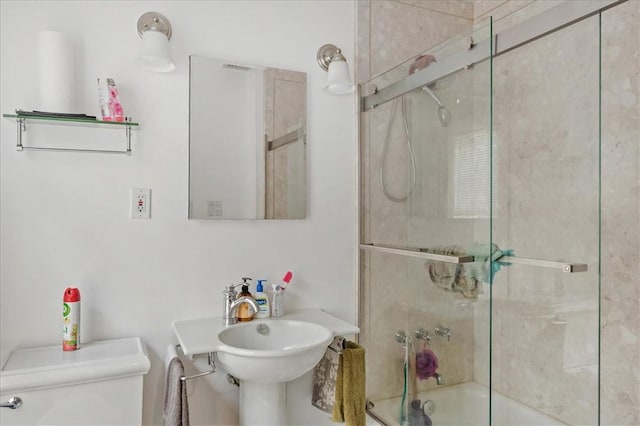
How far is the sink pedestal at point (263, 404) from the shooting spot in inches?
68.9

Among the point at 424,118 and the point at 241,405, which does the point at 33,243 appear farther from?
the point at 424,118

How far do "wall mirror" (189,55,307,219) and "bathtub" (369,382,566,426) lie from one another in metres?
0.97

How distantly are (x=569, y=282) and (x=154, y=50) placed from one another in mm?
1701

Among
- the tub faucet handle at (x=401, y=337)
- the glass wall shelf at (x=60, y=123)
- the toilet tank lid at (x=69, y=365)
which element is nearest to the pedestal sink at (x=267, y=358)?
the toilet tank lid at (x=69, y=365)

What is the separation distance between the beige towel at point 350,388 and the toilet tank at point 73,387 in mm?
762

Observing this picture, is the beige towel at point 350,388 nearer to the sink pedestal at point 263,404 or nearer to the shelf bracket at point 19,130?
the sink pedestal at point 263,404

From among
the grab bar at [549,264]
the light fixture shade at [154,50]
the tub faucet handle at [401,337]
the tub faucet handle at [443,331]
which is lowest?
the tub faucet handle at [401,337]

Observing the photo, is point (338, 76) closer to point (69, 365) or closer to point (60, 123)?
point (60, 123)

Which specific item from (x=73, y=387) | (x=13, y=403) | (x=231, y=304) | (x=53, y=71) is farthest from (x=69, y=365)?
(x=53, y=71)

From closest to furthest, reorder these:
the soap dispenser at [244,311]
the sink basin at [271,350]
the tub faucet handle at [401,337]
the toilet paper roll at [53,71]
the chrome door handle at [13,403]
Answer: the chrome door handle at [13,403] → the sink basin at [271,350] → the toilet paper roll at [53,71] → the soap dispenser at [244,311] → the tub faucet handle at [401,337]

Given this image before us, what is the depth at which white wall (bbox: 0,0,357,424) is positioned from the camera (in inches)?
65.4

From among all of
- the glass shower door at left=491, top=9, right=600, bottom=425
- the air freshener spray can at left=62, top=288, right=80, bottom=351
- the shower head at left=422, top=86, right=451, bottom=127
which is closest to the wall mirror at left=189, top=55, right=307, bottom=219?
the air freshener spray can at left=62, top=288, right=80, bottom=351

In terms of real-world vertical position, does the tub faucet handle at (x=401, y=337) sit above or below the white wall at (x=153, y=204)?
below

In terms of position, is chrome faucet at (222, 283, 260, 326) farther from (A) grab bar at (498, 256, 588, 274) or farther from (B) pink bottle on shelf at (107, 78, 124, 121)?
(A) grab bar at (498, 256, 588, 274)
